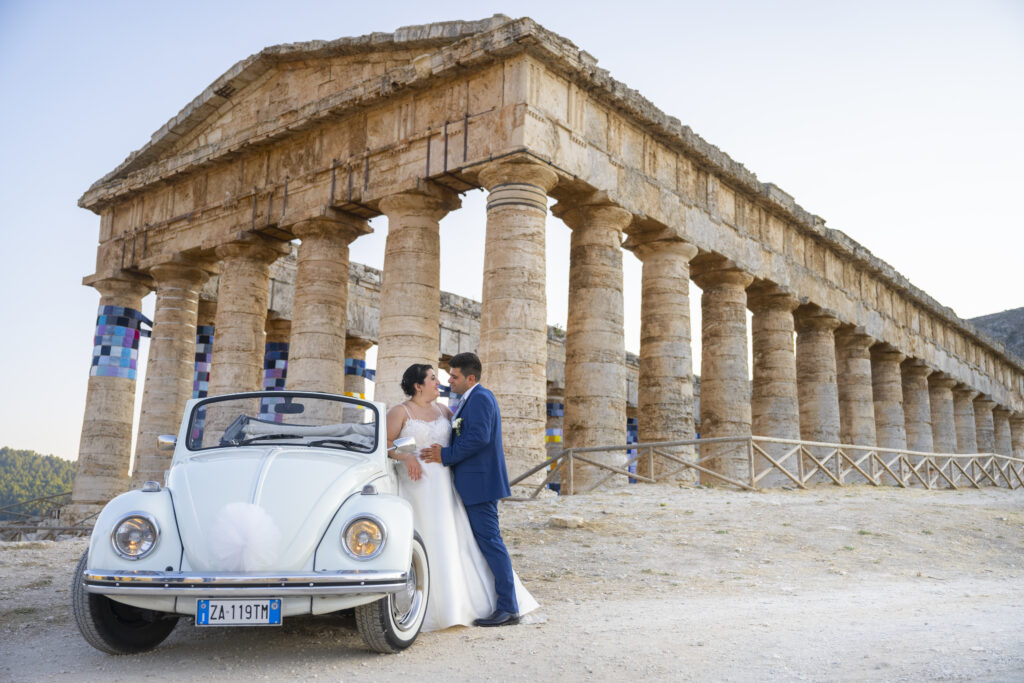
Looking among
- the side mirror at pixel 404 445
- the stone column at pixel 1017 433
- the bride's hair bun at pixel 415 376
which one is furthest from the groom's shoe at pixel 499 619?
the stone column at pixel 1017 433

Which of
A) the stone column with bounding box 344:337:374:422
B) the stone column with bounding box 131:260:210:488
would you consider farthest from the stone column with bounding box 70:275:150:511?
the stone column with bounding box 344:337:374:422

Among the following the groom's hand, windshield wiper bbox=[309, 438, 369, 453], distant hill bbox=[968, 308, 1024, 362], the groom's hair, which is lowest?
the groom's hand

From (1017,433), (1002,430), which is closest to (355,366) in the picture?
(1002,430)

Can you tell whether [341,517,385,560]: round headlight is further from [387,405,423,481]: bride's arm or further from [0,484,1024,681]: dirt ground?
[387,405,423,481]: bride's arm

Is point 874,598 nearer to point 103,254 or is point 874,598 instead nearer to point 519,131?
point 519,131

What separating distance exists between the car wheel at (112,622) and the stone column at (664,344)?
13427 millimetres

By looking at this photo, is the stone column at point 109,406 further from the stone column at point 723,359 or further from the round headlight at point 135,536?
the round headlight at point 135,536

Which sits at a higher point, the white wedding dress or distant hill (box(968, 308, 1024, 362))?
distant hill (box(968, 308, 1024, 362))

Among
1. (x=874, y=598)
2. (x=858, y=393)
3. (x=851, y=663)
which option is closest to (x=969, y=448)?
(x=858, y=393)

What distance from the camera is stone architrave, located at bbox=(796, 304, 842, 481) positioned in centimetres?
2461

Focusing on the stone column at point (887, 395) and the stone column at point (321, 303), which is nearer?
the stone column at point (321, 303)

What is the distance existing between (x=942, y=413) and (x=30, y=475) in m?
62.2

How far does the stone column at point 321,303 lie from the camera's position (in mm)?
17797

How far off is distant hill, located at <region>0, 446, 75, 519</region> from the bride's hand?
60.3 metres
